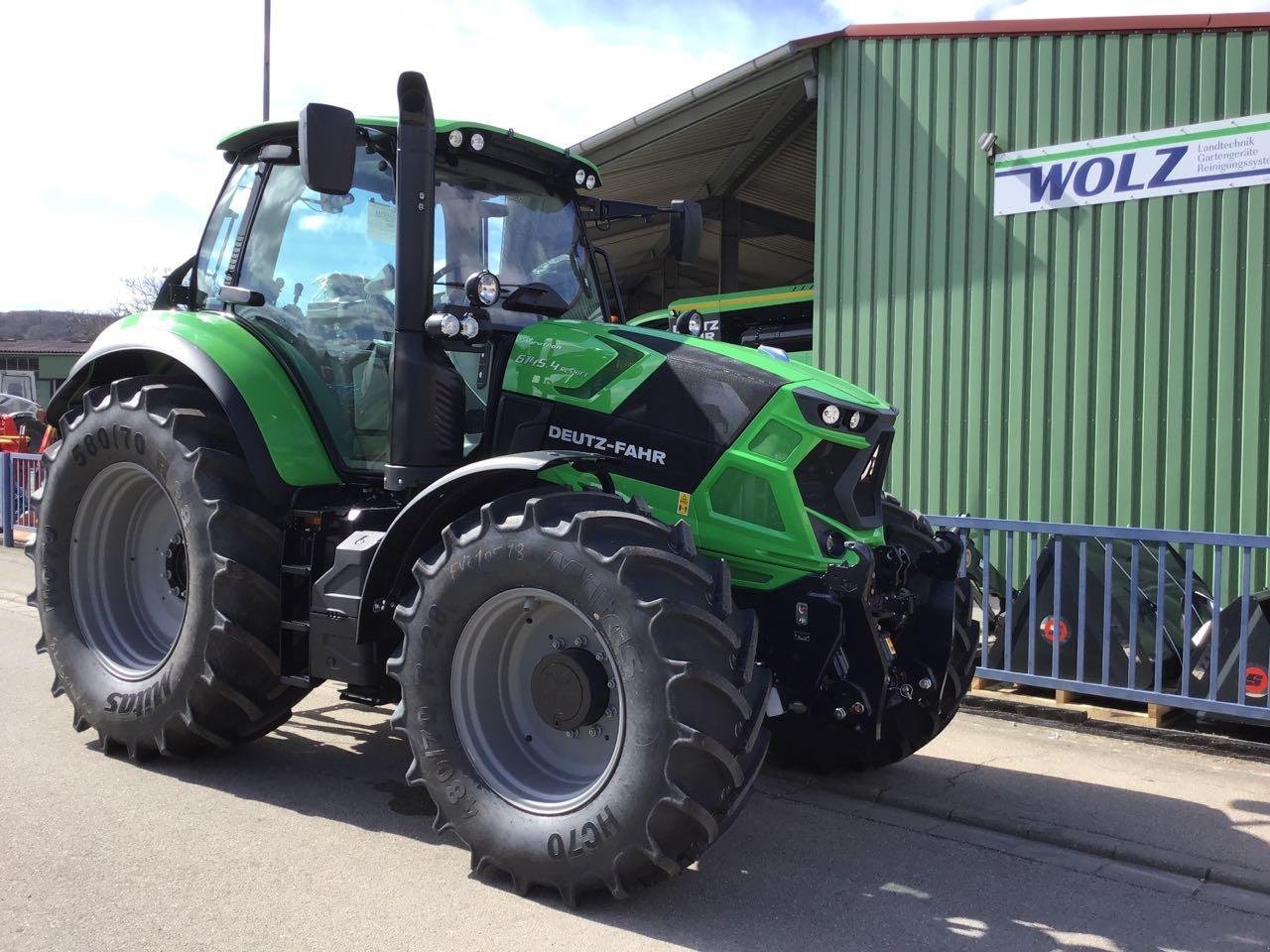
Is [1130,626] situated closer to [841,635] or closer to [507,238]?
[841,635]

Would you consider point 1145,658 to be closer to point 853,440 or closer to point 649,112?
point 853,440

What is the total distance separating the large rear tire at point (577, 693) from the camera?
3.35 m

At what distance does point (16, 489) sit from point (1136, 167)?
1234cm

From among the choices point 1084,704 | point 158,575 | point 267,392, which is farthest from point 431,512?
point 1084,704

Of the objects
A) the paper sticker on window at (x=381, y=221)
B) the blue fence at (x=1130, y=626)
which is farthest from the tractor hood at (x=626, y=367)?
the blue fence at (x=1130, y=626)

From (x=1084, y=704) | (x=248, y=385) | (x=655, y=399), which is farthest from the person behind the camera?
(x=1084, y=704)

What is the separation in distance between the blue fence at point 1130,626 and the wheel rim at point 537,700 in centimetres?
261

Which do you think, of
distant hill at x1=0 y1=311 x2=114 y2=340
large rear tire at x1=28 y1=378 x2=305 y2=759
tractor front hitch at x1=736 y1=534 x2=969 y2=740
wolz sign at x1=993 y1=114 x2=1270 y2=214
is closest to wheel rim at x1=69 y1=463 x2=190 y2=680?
large rear tire at x1=28 y1=378 x2=305 y2=759

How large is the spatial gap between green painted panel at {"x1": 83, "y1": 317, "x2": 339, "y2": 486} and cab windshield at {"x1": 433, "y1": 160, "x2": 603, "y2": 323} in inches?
31.5

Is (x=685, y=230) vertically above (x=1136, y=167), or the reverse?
(x=1136, y=167)

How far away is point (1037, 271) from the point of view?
341 inches

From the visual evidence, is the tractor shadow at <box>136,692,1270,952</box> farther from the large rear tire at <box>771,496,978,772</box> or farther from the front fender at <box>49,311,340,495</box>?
the front fender at <box>49,311,340,495</box>

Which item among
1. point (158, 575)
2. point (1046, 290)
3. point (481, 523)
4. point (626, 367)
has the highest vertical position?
point (1046, 290)

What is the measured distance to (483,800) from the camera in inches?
147
